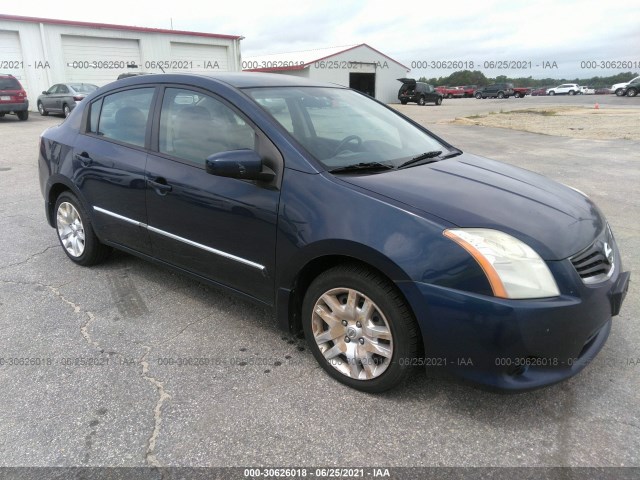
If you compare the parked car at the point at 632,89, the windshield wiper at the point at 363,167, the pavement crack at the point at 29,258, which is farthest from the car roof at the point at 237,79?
the parked car at the point at 632,89

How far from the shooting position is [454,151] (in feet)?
11.8

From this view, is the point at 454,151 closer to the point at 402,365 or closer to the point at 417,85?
the point at 402,365

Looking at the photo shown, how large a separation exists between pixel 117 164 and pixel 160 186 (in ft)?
1.90

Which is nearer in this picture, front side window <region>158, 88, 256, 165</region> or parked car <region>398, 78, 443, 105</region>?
front side window <region>158, 88, 256, 165</region>

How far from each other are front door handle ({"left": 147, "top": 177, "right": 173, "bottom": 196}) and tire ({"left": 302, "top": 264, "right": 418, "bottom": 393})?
123 cm

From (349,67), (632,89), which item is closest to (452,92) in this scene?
(349,67)

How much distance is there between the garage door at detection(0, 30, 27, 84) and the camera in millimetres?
21875

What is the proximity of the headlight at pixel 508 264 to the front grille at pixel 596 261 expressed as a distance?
233 millimetres

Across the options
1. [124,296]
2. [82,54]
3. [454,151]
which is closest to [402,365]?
[454,151]

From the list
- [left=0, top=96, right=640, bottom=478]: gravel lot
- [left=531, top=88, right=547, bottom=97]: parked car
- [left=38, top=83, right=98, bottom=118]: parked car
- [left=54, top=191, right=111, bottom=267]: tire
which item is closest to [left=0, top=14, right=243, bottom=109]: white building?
[left=38, top=83, right=98, bottom=118]: parked car

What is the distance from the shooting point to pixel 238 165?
2.64 meters

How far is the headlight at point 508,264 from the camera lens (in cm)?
214

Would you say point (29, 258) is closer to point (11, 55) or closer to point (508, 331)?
point (508, 331)

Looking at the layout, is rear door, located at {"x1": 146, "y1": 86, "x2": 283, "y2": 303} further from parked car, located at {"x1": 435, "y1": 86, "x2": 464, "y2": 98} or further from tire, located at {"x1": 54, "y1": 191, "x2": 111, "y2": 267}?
parked car, located at {"x1": 435, "y1": 86, "x2": 464, "y2": 98}
